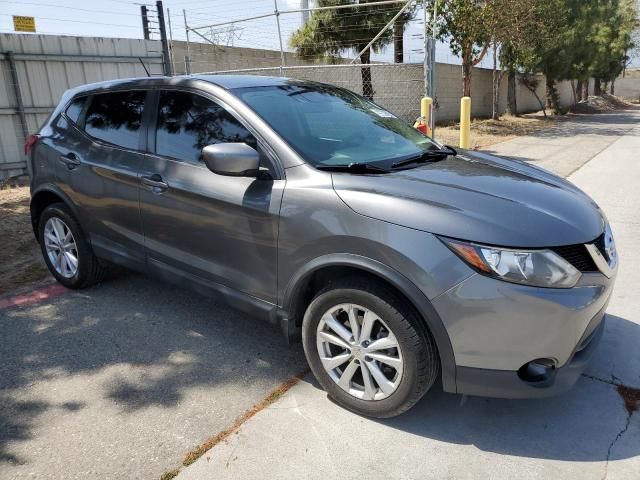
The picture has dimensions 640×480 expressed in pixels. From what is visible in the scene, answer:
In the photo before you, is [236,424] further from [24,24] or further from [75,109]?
[24,24]

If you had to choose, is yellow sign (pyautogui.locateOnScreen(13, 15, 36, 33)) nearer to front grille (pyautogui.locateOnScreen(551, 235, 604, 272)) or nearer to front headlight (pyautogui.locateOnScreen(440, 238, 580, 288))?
front headlight (pyautogui.locateOnScreen(440, 238, 580, 288))

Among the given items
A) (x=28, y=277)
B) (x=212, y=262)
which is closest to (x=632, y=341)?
(x=212, y=262)

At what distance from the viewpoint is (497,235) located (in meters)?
2.35

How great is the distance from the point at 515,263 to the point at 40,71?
1052 centimetres

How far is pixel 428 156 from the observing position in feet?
11.2

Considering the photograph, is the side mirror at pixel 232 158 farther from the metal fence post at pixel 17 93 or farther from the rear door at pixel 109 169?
the metal fence post at pixel 17 93

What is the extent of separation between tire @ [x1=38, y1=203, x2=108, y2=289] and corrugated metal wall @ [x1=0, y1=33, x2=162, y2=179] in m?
6.35

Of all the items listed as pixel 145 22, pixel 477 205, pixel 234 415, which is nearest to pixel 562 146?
pixel 145 22

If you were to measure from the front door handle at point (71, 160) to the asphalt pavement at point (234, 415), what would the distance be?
1.16 meters

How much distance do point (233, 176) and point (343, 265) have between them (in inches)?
35.0

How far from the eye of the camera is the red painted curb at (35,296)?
4391 mm

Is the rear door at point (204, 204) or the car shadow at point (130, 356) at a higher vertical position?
the rear door at point (204, 204)

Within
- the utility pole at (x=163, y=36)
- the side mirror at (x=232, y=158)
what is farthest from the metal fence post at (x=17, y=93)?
the side mirror at (x=232, y=158)

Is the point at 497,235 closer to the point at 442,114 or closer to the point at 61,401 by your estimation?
the point at 61,401
